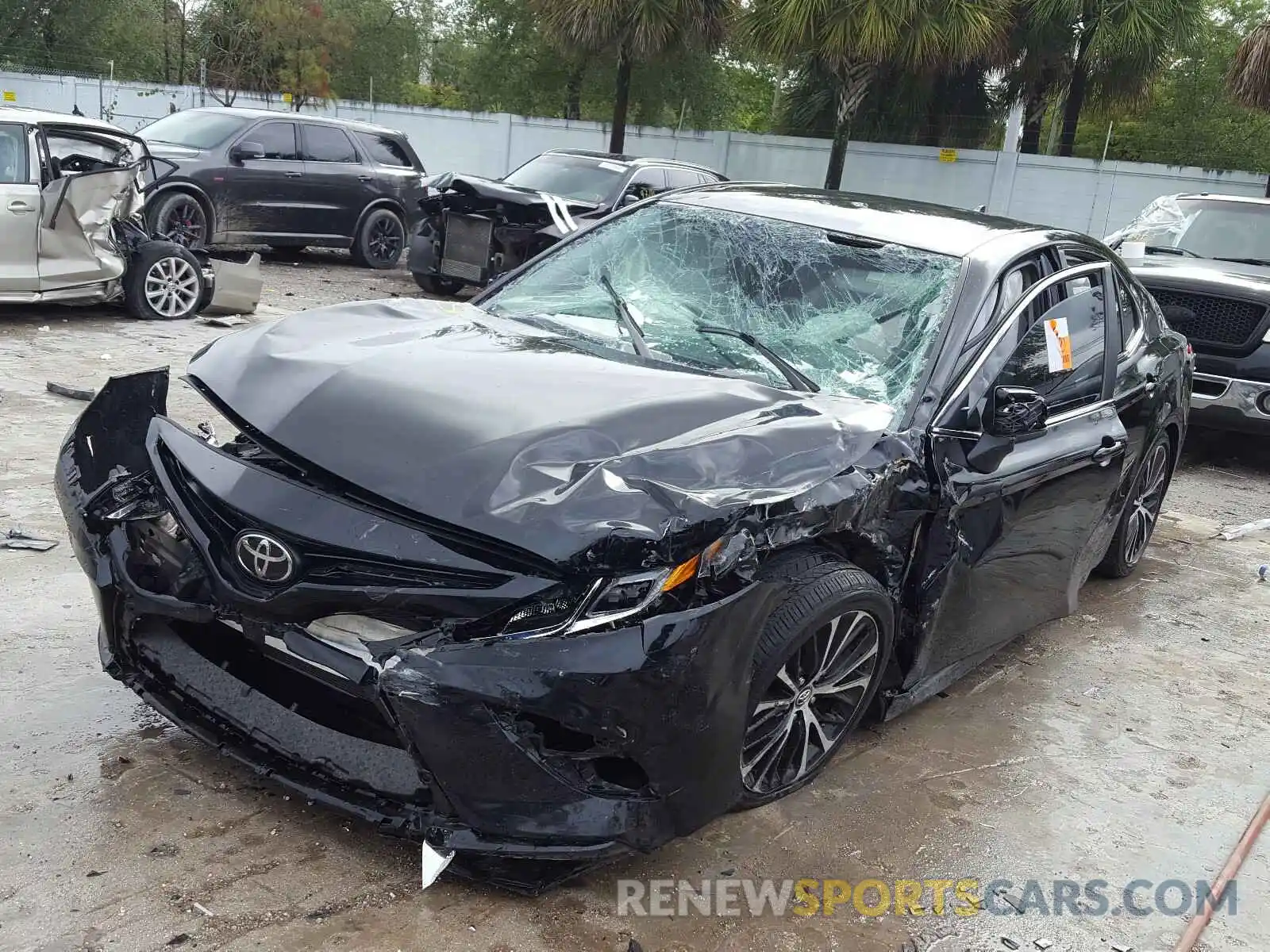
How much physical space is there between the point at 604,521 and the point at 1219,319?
23.0 feet

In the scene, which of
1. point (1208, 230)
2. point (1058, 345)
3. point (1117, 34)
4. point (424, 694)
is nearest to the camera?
point (424, 694)

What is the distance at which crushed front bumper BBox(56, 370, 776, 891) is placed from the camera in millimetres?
2482

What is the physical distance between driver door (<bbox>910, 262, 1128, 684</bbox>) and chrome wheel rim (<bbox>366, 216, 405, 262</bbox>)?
428 inches

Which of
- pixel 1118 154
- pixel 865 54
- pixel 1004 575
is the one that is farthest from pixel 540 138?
pixel 1004 575

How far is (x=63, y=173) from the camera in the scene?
8.62m

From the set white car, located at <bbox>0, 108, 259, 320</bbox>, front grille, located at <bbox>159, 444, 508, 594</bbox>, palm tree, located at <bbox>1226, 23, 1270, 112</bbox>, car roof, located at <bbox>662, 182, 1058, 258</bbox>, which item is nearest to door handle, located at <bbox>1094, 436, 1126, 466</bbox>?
car roof, located at <bbox>662, 182, 1058, 258</bbox>

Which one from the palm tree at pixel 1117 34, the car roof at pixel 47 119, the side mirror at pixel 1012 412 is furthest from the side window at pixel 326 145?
the palm tree at pixel 1117 34

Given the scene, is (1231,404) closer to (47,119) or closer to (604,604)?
(604,604)

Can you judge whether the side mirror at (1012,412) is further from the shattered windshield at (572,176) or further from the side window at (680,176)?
the side window at (680,176)

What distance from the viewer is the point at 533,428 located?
292 centimetres

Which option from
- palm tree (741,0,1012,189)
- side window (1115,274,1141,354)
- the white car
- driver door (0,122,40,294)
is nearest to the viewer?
side window (1115,274,1141,354)

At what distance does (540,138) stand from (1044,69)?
10824 mm

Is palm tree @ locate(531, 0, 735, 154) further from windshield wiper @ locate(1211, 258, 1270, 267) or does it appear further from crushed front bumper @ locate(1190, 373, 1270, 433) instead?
crushed front bumper @ locate(1190, 373, 1270, 433)

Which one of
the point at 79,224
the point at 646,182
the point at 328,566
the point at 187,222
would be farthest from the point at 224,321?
the point at 328,566
